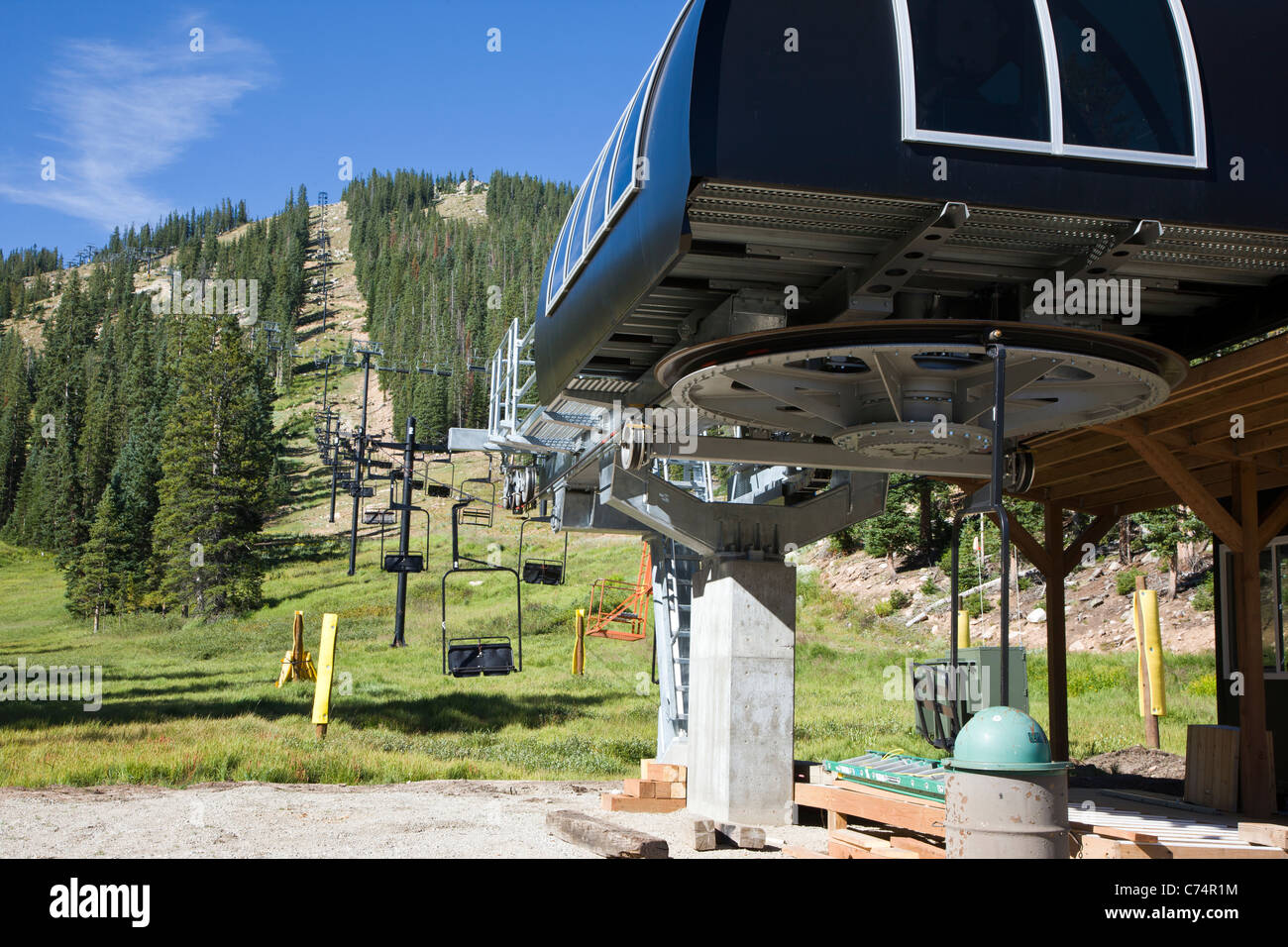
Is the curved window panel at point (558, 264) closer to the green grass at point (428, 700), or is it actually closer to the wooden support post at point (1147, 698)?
the green grass at point (428, 700)

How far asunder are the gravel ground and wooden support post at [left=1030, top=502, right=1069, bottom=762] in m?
→ 4.88

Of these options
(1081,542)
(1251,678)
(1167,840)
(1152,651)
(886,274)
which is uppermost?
(886,274)

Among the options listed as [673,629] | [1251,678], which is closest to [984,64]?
[1251,678]

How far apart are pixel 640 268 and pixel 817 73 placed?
2.03 m

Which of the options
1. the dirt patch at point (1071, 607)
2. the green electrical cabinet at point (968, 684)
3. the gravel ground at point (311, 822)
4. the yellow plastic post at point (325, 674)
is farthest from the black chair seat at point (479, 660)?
the dirt patch at point (1071, 607)

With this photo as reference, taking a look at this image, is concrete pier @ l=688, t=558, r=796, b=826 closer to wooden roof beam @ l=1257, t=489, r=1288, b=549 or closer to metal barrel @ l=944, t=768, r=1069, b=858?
wooden roof beam @ l=1257, t=489, r=1288, b=549

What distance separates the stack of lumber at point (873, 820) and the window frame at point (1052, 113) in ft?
18.5

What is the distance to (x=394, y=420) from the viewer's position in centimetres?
10825

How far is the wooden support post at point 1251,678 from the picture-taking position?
1205 centimetres

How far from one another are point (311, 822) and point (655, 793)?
4.51 m

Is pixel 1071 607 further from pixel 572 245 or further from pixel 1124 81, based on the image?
pixel 1124 81

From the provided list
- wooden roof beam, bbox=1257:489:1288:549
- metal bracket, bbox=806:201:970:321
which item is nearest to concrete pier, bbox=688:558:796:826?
wooden roof beam, bbox=1257:489:1288:549

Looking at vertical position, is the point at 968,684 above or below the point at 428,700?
above

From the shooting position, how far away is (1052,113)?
25.1ft
